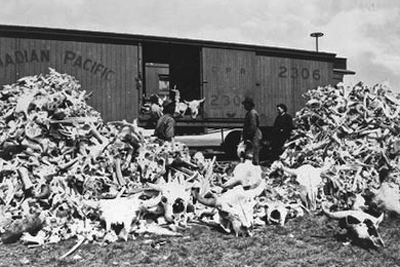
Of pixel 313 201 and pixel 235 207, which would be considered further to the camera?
pixel 313 201

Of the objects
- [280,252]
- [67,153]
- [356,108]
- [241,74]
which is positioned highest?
[241,74]

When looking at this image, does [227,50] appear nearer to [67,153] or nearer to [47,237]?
[67,153]

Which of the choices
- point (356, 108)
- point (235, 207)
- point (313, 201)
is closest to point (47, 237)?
point (235, 207)

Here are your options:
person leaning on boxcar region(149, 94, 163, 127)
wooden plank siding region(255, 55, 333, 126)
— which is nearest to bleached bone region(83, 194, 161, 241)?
person leaning on boxcar region(149, 94, 163, 127)

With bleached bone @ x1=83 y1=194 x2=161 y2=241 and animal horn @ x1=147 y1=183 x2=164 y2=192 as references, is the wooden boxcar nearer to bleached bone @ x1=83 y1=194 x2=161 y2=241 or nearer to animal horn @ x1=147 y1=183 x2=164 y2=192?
animal horn @ x1=147 y1=183 x2=164 y2=192

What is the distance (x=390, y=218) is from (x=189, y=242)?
93.6 inches

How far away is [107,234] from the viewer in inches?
176

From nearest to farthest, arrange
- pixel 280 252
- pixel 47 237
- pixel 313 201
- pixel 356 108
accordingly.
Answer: pixel 280 252 < pixel 47 237 < pixel 313 201 < pixel 356 108

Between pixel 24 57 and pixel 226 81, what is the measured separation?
5354 mm

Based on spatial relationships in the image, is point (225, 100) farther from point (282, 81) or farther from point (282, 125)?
point (282, 125)

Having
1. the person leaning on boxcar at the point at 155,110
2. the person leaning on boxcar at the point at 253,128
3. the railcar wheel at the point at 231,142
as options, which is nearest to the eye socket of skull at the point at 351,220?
the person leaning on boxcar at the point at 253,128

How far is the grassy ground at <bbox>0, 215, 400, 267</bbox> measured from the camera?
405 centimetres

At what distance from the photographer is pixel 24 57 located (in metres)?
10.5

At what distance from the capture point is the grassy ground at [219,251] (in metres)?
4.05
